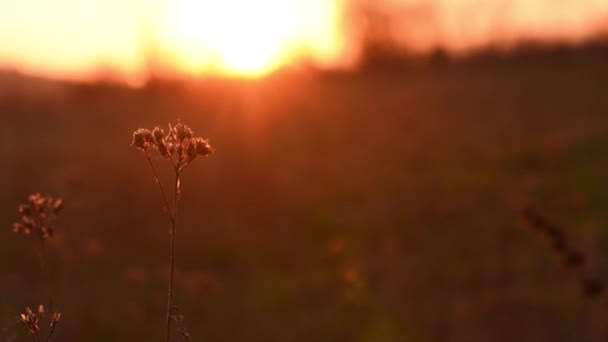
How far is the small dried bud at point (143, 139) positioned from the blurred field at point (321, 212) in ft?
8.70

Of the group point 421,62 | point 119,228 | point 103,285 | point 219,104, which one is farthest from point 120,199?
point 421,62

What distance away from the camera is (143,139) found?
278 cm

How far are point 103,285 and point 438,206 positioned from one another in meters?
5.32

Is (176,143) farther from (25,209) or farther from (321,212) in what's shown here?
(321,212)

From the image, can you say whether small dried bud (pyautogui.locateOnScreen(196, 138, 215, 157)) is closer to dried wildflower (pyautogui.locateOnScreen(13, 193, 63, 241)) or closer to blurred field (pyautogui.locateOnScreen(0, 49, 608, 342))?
dried wildflower (pyautogui.locateOnScreen(13, 193, 63, 241))

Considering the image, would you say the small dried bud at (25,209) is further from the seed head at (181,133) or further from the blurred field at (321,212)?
the blurred field at (321,212)

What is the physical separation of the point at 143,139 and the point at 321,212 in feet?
29.3

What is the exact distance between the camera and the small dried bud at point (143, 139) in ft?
9.06

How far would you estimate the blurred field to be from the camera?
25.4ft

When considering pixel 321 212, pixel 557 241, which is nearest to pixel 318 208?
pixel 321 212

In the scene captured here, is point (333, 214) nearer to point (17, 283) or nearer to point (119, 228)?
point (119, 228)

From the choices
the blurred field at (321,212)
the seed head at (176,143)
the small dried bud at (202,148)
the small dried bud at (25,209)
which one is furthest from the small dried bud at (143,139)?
the blurred field at (321,212)

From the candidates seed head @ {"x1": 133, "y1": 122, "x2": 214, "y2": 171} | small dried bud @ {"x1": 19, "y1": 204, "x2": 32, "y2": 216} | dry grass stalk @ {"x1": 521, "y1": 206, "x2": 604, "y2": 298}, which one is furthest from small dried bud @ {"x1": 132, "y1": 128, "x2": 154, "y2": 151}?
dry grass stalk @ {"x1": 521, "y1": 206, "x2": 604, "y2": 298}

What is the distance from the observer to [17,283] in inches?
284
